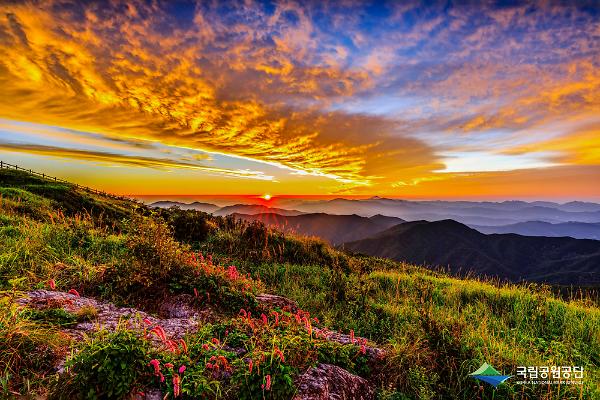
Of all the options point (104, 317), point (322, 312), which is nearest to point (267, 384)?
point (104, 317)

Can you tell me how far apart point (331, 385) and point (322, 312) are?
3610mm

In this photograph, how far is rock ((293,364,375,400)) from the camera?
11.7ft

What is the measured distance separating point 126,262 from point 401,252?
8009 inches

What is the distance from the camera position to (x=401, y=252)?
197m

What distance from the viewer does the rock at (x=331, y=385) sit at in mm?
3555

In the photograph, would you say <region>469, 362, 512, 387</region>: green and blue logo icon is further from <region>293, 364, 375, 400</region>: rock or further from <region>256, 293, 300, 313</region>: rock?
<region>256, 293, 300, 313</region>: rock

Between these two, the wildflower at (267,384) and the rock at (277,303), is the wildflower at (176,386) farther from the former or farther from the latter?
the rock at (277,303)

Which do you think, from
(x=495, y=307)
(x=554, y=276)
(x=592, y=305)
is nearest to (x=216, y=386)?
(x=495, y=307)

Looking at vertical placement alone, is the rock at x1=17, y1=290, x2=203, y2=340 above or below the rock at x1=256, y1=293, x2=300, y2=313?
above

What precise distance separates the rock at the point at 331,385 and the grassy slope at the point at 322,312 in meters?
0.17

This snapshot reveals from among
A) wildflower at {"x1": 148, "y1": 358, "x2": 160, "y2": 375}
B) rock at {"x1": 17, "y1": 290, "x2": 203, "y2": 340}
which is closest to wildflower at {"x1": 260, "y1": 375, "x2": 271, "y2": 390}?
wildflower at {"x1": 148, "y1": 358, "x2": 160, "y2": 375}

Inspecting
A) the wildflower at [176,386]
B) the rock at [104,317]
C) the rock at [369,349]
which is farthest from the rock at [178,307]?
the wildflower at [176,386]

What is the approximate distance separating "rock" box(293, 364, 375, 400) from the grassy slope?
0.57 ft

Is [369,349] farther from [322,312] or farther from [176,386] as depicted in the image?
[176,386]
